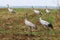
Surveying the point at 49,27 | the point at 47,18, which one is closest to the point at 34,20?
the point at 47,18

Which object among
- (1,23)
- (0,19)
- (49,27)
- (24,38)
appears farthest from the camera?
(0,19)

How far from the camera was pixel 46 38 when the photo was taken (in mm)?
12953

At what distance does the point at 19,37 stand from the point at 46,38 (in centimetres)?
151

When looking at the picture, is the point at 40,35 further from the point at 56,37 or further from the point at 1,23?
the point at 1,23

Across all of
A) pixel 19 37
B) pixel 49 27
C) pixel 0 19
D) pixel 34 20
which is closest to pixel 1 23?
pixel 0 19

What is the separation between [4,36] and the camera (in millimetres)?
13250

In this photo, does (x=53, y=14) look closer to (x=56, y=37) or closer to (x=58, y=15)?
(x=58, y=15)

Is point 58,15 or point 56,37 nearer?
point 56,37

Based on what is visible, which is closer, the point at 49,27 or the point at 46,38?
the point at 46,38

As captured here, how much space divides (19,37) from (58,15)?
30.4ft

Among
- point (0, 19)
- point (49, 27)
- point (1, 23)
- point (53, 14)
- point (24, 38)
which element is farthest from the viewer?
point (53, 14)

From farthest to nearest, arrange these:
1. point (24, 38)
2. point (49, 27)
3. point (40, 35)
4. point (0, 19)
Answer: point (0, 19) → point (49, 27) → point (40, 35) → point (24, 38)

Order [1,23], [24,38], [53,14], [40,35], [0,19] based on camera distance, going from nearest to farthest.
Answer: [24,38] < [40,35] < [1,23] < [0,19] < [53,14]

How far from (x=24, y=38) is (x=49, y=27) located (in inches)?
124
